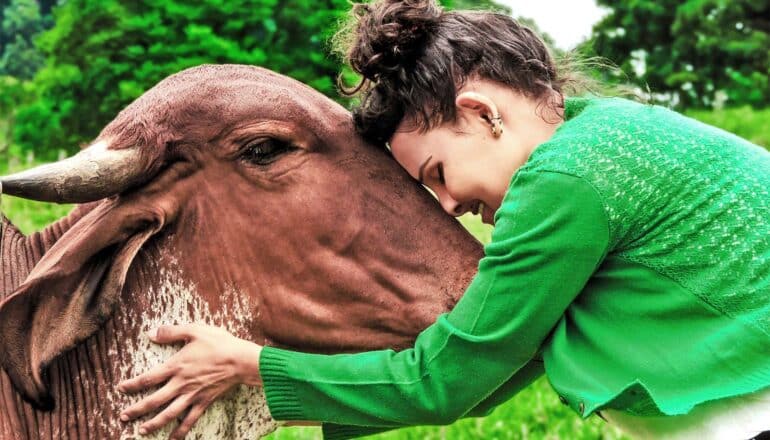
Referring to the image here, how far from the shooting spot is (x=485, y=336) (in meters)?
2.67

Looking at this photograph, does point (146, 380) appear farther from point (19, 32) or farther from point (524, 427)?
point (19, 32)

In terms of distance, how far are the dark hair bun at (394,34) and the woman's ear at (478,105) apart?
11.1 inches

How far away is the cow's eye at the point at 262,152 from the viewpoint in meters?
3.16

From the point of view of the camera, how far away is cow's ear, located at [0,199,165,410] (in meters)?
2.89

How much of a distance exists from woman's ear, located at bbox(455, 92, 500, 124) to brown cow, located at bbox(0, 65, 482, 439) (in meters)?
0.40

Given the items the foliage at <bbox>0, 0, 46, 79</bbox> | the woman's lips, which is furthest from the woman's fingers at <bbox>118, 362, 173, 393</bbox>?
the foliage at <bbox>0, 0, 46, 79</bbox>

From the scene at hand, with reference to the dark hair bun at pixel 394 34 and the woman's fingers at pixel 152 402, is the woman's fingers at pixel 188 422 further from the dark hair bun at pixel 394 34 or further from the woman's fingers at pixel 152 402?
the dark hair bun at pixel 394 34

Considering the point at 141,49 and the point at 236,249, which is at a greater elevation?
the point at 236,249

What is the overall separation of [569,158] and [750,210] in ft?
1.68

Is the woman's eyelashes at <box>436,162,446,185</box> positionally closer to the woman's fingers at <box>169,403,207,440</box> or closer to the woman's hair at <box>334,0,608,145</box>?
the woman's hair at <box>334,0,608,145</box>

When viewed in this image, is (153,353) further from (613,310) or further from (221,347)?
(613,310)

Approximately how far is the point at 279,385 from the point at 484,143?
2.99ft

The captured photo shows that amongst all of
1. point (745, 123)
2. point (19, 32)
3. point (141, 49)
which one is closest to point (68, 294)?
point (141, 49)

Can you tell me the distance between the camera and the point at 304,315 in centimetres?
316
